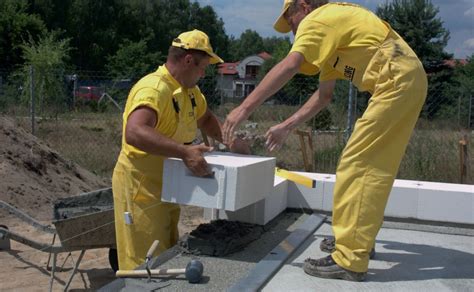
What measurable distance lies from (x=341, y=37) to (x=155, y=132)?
3.92 ft

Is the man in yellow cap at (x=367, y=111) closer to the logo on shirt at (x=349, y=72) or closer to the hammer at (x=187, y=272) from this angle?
the logo on shirt at (x=349, y=72)

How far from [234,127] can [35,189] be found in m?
6.74

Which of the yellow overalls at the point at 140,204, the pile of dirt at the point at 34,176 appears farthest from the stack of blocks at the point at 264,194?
the pile of dirt at the point at 34,176

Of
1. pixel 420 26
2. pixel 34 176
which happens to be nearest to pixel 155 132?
pixel 34 176

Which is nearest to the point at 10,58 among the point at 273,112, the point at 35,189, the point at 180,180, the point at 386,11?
the point at 386,11

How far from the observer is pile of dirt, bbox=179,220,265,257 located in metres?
3.30

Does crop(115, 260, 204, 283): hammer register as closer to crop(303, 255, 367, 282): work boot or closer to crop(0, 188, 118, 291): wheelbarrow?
crop(303, 255, 367, 282): work boot

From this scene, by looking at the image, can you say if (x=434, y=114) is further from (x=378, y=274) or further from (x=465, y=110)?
(x=378, y=274)

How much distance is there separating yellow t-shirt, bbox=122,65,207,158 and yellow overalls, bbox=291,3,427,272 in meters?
1.03

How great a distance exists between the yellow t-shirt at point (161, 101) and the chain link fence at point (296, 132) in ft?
1.89

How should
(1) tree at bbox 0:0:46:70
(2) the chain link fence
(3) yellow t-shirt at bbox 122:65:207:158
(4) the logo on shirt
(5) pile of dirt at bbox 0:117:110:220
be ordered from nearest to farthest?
(4) the logo on shirt, (3) yellow t-shirt at bbox 122:65:207:158, (5) pile of dirt at bbox 0:117:110:220, (2) the chain link fence, (1) tree at bbox 0:0:46:70

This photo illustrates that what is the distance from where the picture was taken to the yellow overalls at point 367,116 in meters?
2.83

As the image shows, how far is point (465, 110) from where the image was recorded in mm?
12070

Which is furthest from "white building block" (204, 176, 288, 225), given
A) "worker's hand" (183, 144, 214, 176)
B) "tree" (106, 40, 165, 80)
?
"tree" (106, 40, 165, 80)
